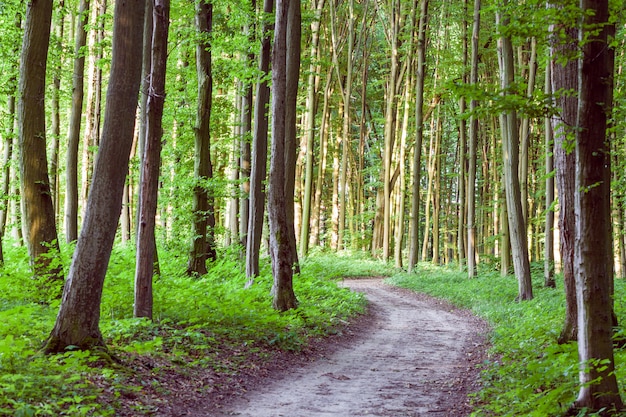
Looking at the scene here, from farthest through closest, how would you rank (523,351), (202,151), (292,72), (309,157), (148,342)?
(309,157)
(292,72)
(202,151)
(523,351)
(148,342)

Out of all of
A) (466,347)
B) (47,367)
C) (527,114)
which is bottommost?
(466,347)

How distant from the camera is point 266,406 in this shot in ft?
23.2

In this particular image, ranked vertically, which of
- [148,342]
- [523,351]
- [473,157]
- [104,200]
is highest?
[473,157]

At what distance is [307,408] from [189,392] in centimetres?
149

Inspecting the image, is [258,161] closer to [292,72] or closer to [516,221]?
[292,72]

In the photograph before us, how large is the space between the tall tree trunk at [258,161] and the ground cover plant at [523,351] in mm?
5899

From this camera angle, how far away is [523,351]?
956cm

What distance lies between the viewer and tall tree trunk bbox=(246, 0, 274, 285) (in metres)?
13.9

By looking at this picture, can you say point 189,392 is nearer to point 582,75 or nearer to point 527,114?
point 527,114

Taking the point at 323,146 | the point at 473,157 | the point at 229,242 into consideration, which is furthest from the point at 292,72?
the point at 323,146

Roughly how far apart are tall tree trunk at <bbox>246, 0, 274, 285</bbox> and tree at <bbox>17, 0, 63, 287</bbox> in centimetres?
467

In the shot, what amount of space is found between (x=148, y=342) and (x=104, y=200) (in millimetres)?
1897

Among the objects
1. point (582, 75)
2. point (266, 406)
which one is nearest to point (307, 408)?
point (266, 406)

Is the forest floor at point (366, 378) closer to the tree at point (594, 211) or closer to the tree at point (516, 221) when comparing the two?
the tree at point (594, 211)
